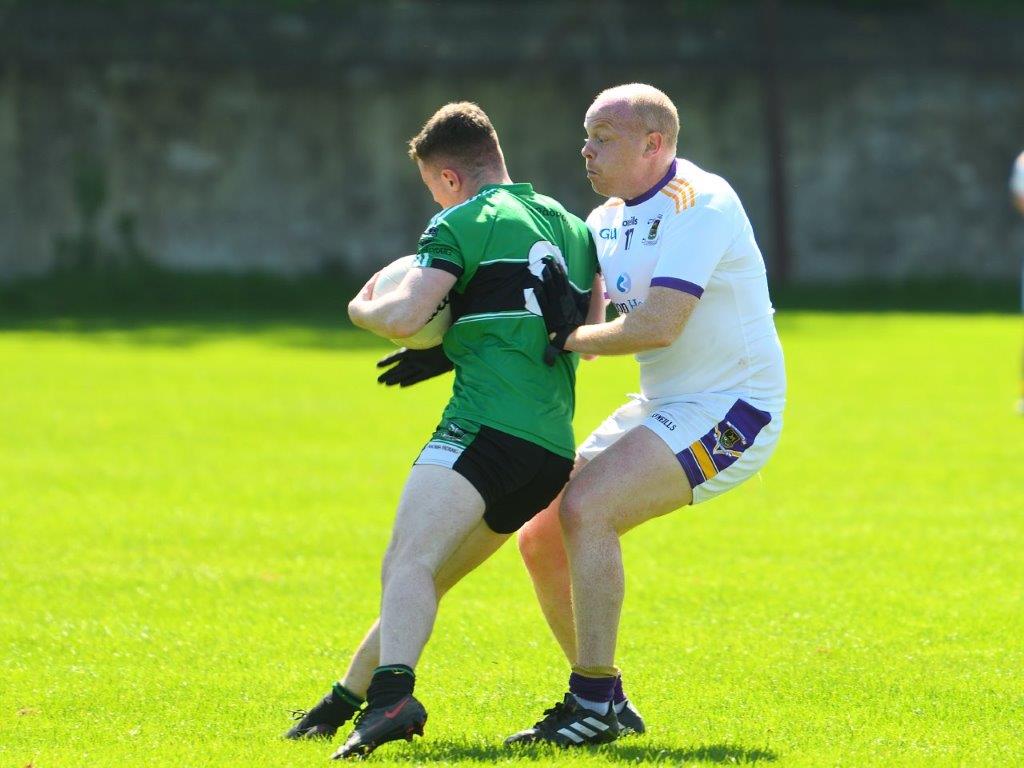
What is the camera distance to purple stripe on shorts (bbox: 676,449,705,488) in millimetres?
5430

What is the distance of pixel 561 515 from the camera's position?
213 inches

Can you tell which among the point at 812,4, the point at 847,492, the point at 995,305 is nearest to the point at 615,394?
the point at 847,492

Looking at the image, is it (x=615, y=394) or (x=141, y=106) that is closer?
(x=615, y=394)

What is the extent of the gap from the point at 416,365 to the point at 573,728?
→ 1399mm

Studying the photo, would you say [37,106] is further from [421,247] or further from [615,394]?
[421,247]

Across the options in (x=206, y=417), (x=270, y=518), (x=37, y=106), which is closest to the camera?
(x=270, y=518)

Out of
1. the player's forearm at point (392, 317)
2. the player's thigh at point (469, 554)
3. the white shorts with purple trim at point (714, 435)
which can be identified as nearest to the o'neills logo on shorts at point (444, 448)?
the player's thigh at point (469, 554)

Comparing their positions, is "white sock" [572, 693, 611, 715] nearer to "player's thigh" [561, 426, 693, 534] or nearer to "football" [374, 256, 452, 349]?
"player's thigh" [561, 426, 693, 534]

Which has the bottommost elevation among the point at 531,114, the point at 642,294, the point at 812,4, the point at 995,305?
the point at 995,305

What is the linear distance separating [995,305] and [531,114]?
29.9ft

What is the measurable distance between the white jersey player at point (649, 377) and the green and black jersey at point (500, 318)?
108mm

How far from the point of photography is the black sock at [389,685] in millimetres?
5027

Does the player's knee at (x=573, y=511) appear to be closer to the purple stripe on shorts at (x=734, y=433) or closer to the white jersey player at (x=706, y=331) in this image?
the white jersey player at (x=706, y=331)

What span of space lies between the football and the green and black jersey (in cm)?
4
